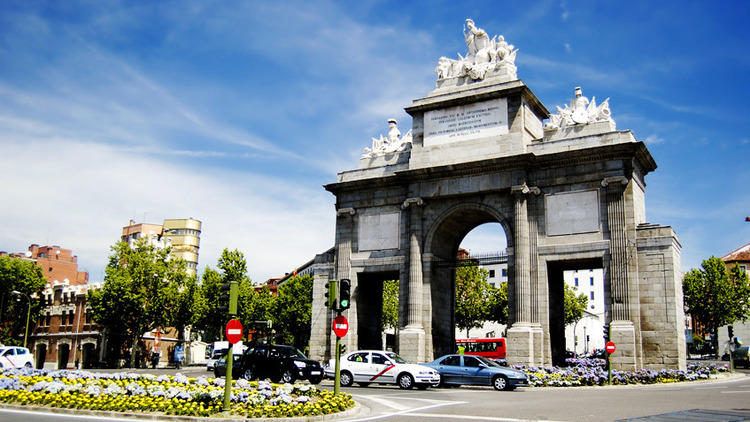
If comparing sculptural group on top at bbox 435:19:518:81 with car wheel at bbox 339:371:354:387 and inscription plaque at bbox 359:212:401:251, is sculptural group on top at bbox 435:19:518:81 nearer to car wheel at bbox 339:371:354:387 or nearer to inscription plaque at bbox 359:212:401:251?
inscription plaque at bbox 359:212:401:251

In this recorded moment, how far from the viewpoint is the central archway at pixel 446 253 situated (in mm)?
39531

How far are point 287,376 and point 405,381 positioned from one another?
5420 mm

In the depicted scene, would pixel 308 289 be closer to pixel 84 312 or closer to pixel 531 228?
pixel 84 312

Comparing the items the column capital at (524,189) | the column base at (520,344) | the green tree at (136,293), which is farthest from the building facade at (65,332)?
the column capital at (524,189)

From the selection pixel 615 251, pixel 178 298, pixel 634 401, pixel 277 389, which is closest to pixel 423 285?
pixel 615 251

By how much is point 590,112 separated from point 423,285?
13.7 metres

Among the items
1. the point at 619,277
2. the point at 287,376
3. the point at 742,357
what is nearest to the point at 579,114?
the point at 619,277

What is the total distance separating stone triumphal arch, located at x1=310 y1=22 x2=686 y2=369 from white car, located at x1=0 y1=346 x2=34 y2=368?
17.1 metres

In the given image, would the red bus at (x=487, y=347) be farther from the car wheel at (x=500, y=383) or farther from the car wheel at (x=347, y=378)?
the car wheel at (x=500, y=383)

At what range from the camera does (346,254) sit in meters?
43.4

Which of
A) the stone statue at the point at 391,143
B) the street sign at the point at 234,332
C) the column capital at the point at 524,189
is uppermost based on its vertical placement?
the stone statue at the point at 391,143

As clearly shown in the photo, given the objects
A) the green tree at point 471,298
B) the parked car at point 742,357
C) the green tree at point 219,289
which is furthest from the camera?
the green tree at point 471,298

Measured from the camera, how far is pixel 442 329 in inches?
1622

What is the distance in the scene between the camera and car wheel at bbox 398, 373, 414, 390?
27781 mm
